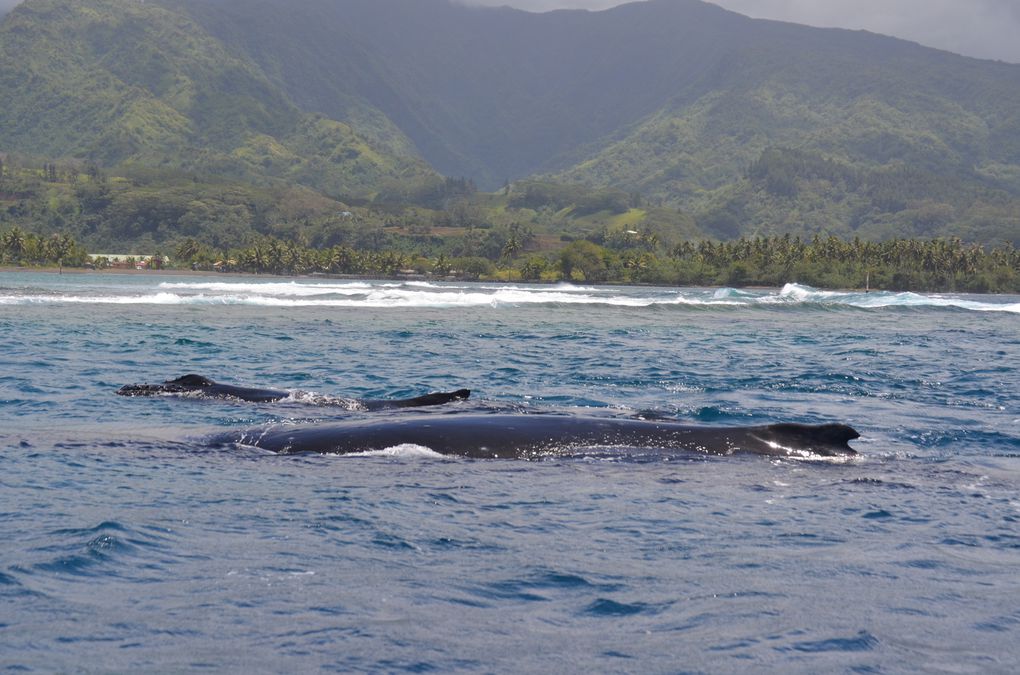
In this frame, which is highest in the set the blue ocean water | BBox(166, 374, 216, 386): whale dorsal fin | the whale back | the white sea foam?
the whale back

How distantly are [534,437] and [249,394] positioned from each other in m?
7.45

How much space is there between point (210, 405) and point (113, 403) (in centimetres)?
197

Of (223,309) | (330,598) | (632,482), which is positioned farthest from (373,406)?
(223,309)

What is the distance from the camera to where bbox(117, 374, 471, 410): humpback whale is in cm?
1848

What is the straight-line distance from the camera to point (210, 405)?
19453 mm

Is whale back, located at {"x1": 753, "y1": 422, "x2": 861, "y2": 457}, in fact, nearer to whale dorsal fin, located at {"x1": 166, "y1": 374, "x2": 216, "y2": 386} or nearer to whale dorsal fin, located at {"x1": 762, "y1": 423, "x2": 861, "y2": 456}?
whale dorsal fin, located at {"x1": 762, "y1": 423, "x2": 861, "y2": 456}

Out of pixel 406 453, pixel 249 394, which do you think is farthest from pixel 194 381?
pixel 406 453

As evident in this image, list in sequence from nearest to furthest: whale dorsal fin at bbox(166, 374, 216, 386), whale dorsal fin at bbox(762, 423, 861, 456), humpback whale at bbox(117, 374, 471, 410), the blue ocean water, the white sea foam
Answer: the blue ocean water → the white sea foam → whale dorsal fin at bbox(762, 423, 861, 456) → humpback whale at bbox(117, 374, 471, 410) → whale dorsal fin at bbox(166, 374, 216, 386)

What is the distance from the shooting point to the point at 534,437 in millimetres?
14703

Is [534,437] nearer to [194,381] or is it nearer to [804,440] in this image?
[804,440]

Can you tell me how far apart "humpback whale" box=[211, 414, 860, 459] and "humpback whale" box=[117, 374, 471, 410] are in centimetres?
286

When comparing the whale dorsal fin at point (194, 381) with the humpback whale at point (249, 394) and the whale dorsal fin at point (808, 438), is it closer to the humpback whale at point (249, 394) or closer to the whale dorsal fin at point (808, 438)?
the humpback whale at point (249, 394)

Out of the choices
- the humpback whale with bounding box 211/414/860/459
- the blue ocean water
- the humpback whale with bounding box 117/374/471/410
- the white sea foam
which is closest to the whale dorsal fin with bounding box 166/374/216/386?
the humpback whale with bounding box 117/374/471/410

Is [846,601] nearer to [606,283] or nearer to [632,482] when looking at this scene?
[632,482]
